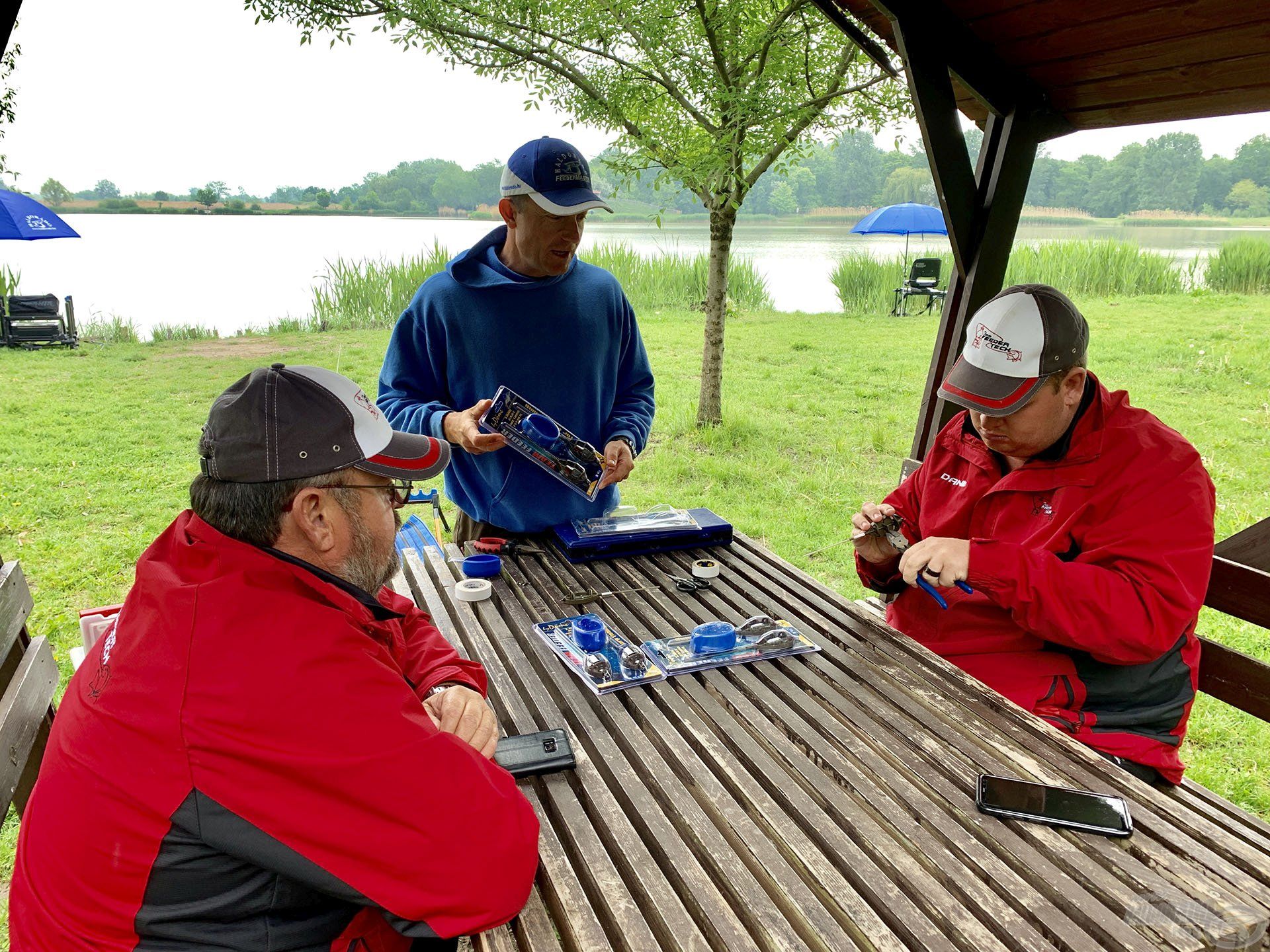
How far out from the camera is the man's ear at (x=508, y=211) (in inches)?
111

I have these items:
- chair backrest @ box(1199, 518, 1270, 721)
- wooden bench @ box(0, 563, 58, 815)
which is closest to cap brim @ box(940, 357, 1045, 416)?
chair backrest @ box(1199, 518, 1270, 721)

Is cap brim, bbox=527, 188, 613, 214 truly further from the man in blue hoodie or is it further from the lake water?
the lake water

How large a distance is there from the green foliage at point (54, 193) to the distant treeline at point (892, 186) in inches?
0.5

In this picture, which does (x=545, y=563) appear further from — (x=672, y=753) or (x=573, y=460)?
(x=672, y=753)

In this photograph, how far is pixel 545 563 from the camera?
271 cm

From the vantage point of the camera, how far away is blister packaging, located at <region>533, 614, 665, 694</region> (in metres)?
1.96

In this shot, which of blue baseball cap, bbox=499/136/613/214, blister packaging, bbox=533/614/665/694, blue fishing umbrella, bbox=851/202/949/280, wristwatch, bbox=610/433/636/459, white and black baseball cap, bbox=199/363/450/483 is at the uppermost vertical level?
blue fishing umbrella, bbox=851/202/949/280

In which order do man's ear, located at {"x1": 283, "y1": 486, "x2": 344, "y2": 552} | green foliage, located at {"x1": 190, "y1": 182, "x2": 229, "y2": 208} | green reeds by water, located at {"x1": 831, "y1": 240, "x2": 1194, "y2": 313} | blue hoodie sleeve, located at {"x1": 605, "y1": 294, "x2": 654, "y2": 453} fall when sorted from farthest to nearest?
green reeds by water, located at {"x1": 831, "y1": 240, "x2": 1194, "y2": 313} → green foliage, located at {"x1": 190, "y1": 182, "x2": 229, "y2": 208} → blue hoodie sleeve, located at {"x1": 605, "y1": 294, "x2": 654, "y2": 453} → man's ear, located at {"x1": 283, "y1": 486, "x2": 344, "y2": 552}

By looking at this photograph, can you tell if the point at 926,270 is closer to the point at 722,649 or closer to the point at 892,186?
the point at 892,186

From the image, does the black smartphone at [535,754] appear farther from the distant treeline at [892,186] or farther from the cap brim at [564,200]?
the distant treeline at [892,186]

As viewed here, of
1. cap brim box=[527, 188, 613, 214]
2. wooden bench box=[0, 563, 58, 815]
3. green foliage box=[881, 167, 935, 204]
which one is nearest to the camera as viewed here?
wooden bench box=[0, 563, 58, 815]

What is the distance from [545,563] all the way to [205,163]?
7.80m

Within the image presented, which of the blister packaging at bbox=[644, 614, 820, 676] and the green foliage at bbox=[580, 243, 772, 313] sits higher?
the green foliage at bbox=[580, 243, 772, 313]

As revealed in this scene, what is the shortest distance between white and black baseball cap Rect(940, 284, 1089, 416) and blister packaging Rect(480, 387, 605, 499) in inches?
43.4
